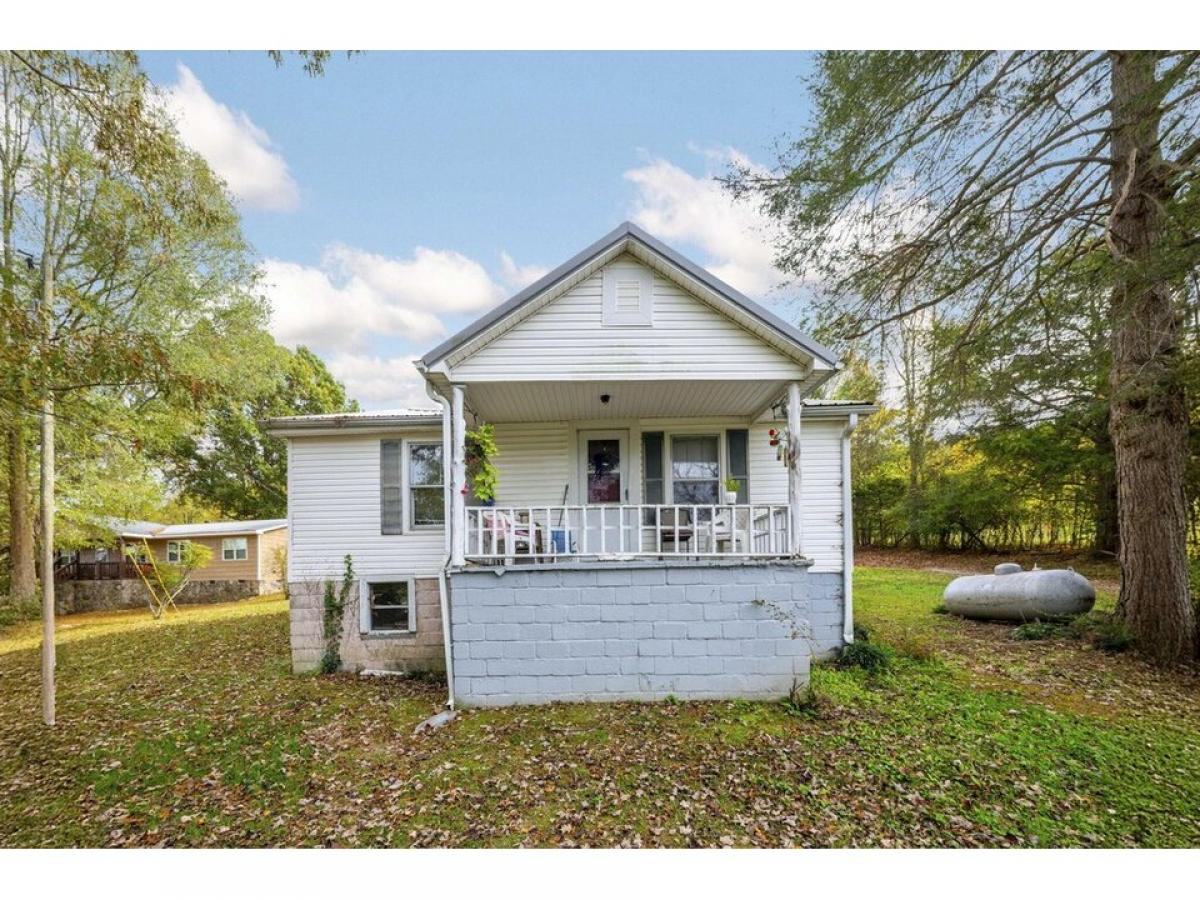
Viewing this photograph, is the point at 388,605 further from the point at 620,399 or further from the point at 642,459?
the point at 620,399

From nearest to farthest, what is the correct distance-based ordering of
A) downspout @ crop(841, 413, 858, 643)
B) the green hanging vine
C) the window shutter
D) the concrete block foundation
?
1. the concrete block foundation
2. downspout @ crop(841, 413, 858, 643)
3. the green hanging vine
4. the window shutter

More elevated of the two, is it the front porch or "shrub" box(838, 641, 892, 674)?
the front porch

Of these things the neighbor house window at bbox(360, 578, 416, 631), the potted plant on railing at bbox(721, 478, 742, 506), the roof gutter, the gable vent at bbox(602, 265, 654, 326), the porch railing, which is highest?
the gable vent at bbox(602, 265, 654, 326)

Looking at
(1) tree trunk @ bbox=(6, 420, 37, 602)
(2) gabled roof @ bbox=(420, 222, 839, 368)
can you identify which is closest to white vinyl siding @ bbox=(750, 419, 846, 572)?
(2) gabled roof @ bbox=(420, 222, 839, 368)

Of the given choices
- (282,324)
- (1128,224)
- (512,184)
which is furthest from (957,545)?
(282,324)

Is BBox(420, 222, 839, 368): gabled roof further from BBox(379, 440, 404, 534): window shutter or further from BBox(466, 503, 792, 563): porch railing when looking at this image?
BBox(379, 440, 404, 534): window shutter

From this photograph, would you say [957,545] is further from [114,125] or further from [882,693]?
[114,125]

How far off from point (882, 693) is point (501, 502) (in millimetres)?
4859

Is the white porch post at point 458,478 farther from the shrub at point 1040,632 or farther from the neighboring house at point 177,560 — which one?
the neighboring house at point 177,560

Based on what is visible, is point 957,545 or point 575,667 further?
point 957,545

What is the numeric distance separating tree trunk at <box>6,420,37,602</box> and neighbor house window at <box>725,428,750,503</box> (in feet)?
34.6

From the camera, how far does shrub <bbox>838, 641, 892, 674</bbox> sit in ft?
18.8

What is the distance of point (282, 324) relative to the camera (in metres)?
8.59

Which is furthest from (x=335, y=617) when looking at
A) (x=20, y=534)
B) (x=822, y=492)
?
(x=20, y=534)
